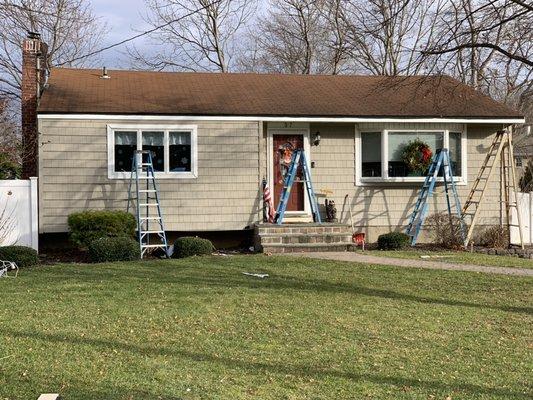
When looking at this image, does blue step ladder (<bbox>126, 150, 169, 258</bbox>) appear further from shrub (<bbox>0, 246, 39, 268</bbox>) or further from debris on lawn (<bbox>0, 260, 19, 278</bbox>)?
debris on lawn (<bbox>0, 260, 19, 278</bbox>)

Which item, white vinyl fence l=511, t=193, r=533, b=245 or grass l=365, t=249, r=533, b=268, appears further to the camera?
white vinyl fence l=511, t=193, r=533, b=245

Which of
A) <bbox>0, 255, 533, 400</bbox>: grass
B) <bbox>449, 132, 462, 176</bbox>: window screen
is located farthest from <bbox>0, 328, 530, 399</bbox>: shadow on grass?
<bbox>449, 132, 462, 176</bbox>: window screen

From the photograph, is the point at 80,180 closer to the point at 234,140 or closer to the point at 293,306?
the point at 234,140

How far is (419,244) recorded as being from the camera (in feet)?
47.1

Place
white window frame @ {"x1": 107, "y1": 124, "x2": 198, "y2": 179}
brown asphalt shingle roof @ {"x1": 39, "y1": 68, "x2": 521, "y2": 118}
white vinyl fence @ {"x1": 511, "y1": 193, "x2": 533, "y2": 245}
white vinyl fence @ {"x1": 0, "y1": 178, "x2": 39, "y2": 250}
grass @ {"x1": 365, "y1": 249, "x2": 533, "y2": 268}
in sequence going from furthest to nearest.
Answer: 1. white vinyl fence @ {"x1": 511, "y1": 193, "x2": 533, "y2": 245}
2. brown asphalt shingle roof @ {"x1": 39, "y1": 68, "x2": 521, "y2": 118}
3. white window frame @ {"x1": 107, "y1": 124, "x2": 198, "y2": 179}
4. white vinyl fence @ {"x1": 0, "y1": 178, "x2": 39, "y2": 250}
5. grass @ {"x1": 365, "y1": 249, "x2": 533, "y2": 268}

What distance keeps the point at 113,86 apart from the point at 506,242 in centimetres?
1042

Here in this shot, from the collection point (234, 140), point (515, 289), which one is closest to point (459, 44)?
point (515, 289)

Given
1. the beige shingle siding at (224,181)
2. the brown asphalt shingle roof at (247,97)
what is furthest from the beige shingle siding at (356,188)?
the brown asphalt shingle roof at (247,97)

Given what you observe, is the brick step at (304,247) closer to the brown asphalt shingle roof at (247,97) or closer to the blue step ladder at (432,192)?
the blue step ladder at (432,192)

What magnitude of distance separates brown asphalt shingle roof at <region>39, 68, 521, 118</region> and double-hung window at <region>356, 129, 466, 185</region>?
0.58 metres

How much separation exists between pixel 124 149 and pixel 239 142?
261 centimetres

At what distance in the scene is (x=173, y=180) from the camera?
13477 mm

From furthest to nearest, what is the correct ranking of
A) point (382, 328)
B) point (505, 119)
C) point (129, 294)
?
point (505, 119)
point (129, 294)
point (382, 328)

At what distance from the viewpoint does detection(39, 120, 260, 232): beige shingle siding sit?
509 inches
